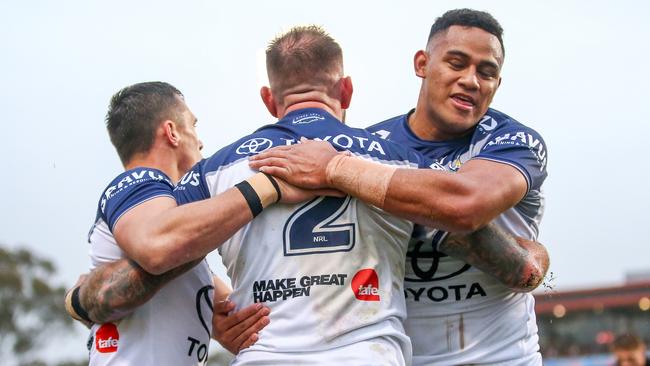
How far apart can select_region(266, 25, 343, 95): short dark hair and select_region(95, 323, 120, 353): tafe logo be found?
4.97 ft

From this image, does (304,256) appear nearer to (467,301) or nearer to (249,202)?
(249,202)

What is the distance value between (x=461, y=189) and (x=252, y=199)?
3.23 ft

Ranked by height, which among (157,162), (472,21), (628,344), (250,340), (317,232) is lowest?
(628,344)

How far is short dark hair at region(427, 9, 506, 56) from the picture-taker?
6016 mm

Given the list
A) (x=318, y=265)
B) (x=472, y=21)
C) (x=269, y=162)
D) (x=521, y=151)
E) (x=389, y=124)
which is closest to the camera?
(x=318, y=265)

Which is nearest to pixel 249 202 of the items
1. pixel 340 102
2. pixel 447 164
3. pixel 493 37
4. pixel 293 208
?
pixel 293 208

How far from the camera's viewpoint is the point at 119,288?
5.23 meters

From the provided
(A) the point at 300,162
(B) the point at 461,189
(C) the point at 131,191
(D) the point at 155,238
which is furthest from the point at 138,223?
(B) the point at 461,189

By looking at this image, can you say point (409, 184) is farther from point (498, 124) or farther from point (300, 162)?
point (498, 124)

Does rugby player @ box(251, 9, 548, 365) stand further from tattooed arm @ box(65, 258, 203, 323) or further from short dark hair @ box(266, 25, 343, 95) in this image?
tattooed arm @ box(65, 258, 203, 323)

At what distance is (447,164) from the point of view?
5.88 m

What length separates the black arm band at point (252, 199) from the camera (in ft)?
15.9

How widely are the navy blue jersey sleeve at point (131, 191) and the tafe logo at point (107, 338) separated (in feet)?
1.93

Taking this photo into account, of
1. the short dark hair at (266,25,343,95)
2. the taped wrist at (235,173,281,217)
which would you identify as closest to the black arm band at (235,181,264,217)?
the taped wrist at (235,173,281,217)
